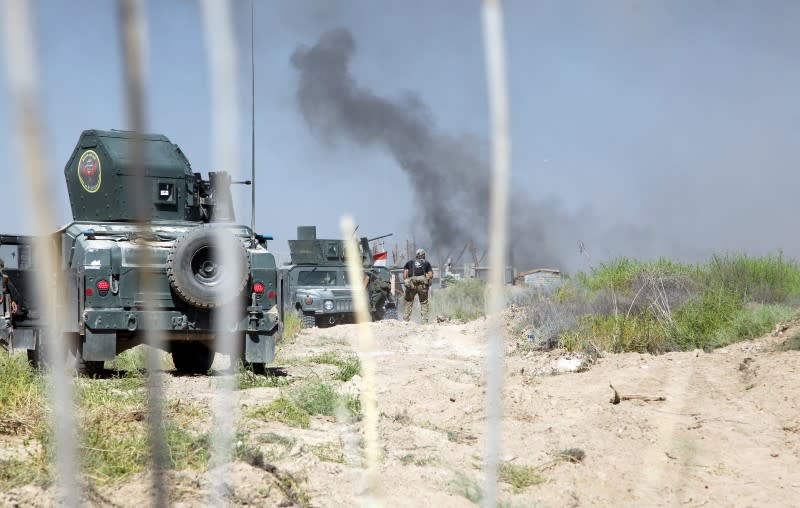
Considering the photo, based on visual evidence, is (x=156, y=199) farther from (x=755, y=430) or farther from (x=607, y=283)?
(x=607, y=283)

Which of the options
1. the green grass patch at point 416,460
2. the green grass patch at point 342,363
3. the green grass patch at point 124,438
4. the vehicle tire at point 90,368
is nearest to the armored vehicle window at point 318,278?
the green grass patch at point 342,363

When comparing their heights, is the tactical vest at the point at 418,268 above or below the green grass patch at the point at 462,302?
above

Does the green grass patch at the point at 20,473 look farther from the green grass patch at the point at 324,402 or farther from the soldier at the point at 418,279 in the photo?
the soldier at the point at 418,279

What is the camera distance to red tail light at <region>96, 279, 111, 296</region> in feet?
26.8

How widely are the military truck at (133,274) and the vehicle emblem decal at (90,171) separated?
0.03ft

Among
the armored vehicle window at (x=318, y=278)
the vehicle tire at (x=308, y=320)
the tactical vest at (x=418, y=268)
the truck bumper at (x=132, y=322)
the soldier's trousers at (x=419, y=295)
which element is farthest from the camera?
the soldier's trousers at (x=419, y=295)

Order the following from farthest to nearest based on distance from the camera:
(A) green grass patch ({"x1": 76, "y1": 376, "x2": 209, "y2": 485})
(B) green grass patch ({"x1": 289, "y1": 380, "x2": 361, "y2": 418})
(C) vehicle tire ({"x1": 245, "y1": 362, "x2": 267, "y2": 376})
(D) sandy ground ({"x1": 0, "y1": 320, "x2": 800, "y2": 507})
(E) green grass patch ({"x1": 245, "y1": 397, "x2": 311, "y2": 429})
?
(C) vehicle tire ({"x1": 245, "y1": 362, "x2": 267, "y2": 376}) < (B) green grass patch ({"x1": 289, "y1": 380, "x2": 361, "y2": 418}) < (E) green grass patch ({"x1": 245, "y1": 397, "x2": 311, "y2": 429}) < (D) sandy ground ({"x1": 0, "y1": 320, "x2": 800, "y2": 507}) < (A) green grass patch ({"x1": 76, "y1": 376, "x2": 209, "y2": 485})

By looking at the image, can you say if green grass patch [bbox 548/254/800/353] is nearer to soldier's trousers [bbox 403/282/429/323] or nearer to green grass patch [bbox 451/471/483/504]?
soldier's trousers [bbox 403/282/429/323]

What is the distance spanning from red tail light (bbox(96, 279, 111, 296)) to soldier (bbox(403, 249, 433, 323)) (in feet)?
33.3

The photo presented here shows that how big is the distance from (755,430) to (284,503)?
3591 millimetres

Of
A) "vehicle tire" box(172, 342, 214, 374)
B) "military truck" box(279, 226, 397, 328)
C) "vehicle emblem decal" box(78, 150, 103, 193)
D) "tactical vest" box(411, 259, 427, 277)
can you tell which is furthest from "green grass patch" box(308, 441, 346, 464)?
"tactical vest" box(411, 259, 427, 277)

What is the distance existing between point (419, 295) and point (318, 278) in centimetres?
205

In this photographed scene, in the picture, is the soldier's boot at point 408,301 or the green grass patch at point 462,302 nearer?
the soldier's boot at point 408,301

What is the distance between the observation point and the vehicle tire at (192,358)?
9.62 m
